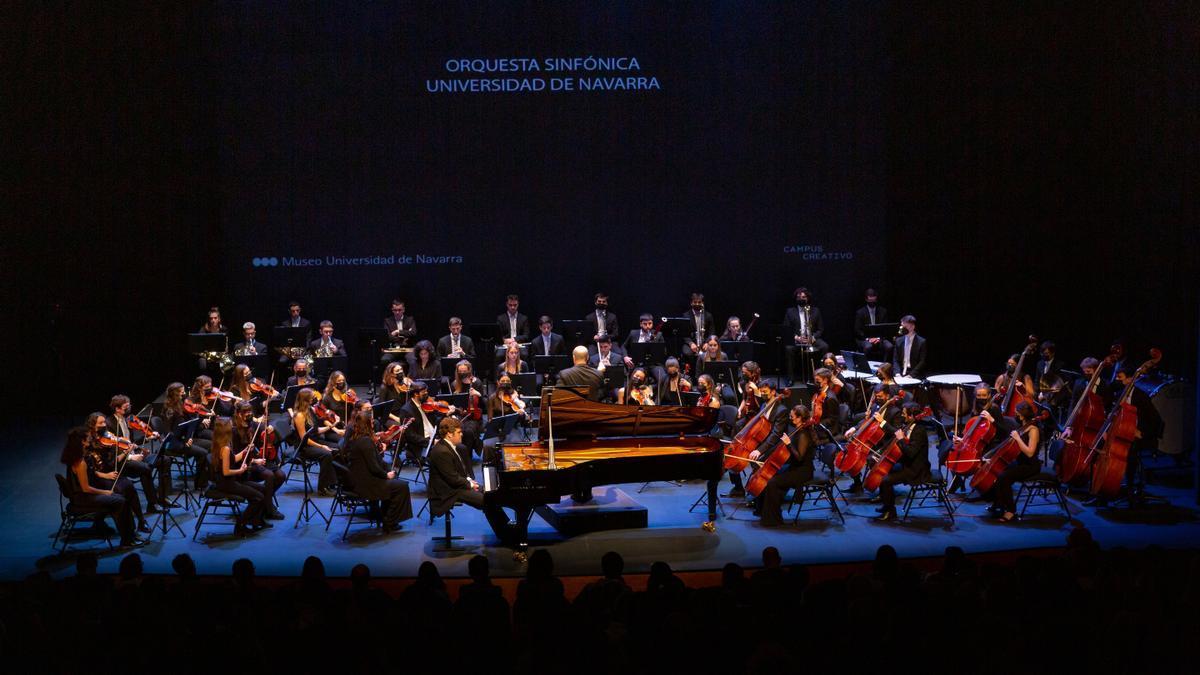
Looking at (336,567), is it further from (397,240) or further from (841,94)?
(841,94)

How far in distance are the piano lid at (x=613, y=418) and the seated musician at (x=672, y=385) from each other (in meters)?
3.30

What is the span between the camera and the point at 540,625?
7.01 m

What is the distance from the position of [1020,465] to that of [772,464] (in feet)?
9.20

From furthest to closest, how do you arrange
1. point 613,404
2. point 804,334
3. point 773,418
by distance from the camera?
point 804,334 → point 773,418 → point 613,404

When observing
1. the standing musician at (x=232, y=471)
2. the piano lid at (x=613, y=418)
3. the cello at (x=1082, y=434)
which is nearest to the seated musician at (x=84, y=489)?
the standing musician at (x=232, y=471)

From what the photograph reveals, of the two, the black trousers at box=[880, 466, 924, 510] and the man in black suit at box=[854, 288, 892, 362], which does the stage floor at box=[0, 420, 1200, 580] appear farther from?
the man in black suit at box=[854, 288, 892, 362]

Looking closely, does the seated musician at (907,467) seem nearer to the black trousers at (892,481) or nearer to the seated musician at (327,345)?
the black trousers at (892,481)

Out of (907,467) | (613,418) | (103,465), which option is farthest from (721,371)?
(103,465)

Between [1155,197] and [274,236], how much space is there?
14718 mm

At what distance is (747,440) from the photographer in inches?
504

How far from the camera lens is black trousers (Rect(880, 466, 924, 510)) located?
12.7 m

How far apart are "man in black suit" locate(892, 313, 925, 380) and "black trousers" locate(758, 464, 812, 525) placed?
619 centimetres

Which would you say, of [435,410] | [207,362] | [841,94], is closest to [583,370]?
[435,410]

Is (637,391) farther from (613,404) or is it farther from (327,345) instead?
(327,345)
